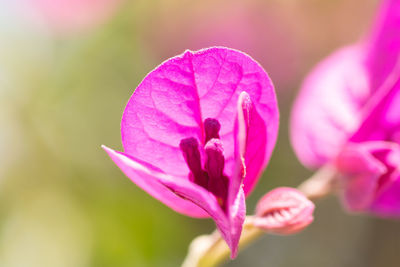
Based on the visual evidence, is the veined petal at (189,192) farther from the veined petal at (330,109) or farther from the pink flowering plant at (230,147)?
the veined petal at (330,109)

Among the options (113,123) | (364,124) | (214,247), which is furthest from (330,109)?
(113,123)

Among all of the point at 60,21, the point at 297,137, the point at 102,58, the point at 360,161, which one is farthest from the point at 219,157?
the point at 60,21

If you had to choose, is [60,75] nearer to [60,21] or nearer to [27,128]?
[27,128]

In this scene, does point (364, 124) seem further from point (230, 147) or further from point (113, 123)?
point (113, 123)

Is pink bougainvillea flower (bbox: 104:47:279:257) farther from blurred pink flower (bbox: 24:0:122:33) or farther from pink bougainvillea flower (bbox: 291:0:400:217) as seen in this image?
blurred pink flower (bbox: 24:0:122:33)

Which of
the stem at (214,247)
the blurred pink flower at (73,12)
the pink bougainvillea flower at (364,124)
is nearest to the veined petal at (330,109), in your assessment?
the pink bougainvillea flower at (364,124)

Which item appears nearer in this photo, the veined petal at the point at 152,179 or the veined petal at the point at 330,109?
the veined petal at the point at 152,179
